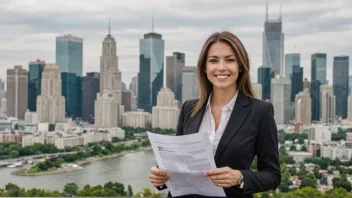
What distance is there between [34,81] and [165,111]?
3.72 meters

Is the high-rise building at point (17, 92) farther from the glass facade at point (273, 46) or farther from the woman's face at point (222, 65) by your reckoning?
the woman's face at point (222, 65)

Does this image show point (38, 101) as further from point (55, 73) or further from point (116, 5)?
point (116, 5)

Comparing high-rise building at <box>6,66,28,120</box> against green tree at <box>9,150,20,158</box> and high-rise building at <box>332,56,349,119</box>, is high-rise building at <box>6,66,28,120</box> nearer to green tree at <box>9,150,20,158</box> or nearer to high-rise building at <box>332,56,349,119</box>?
green tree at <box>9,150,20,158</box>

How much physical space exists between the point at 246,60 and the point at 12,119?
37.2 feet

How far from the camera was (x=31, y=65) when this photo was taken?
11.9 meters

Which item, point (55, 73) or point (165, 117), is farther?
point (55, 73)

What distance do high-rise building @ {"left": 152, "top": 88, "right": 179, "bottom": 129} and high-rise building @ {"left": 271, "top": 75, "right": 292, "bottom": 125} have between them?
2384 mm

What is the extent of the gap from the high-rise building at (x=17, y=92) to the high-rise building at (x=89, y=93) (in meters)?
1.52

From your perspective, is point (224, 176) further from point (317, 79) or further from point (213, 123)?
point (317, 79)

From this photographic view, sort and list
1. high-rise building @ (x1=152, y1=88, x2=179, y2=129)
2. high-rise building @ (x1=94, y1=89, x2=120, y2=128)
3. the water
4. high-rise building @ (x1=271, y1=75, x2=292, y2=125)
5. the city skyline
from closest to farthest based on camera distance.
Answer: the city skyline, the water, high-rise building @ (x1=152, y1=88, x2=179, y2=129), high-rise building @ (x1=271, y1=75, x2=292, y2=125), high-rise building @ (x1=94, y1=89, x2=120, y2=128)

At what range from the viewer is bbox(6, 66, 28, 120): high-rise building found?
10359 mm

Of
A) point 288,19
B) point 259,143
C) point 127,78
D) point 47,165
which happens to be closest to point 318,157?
point 288,19

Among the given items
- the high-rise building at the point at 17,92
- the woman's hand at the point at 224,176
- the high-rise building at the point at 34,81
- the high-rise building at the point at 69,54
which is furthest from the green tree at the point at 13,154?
the woman's hand at the point at 224,176

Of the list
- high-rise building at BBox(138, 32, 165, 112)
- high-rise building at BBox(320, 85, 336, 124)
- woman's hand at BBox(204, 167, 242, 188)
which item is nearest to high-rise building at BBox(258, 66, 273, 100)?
high-rise building at BBox(320, 85, 336, 124)
